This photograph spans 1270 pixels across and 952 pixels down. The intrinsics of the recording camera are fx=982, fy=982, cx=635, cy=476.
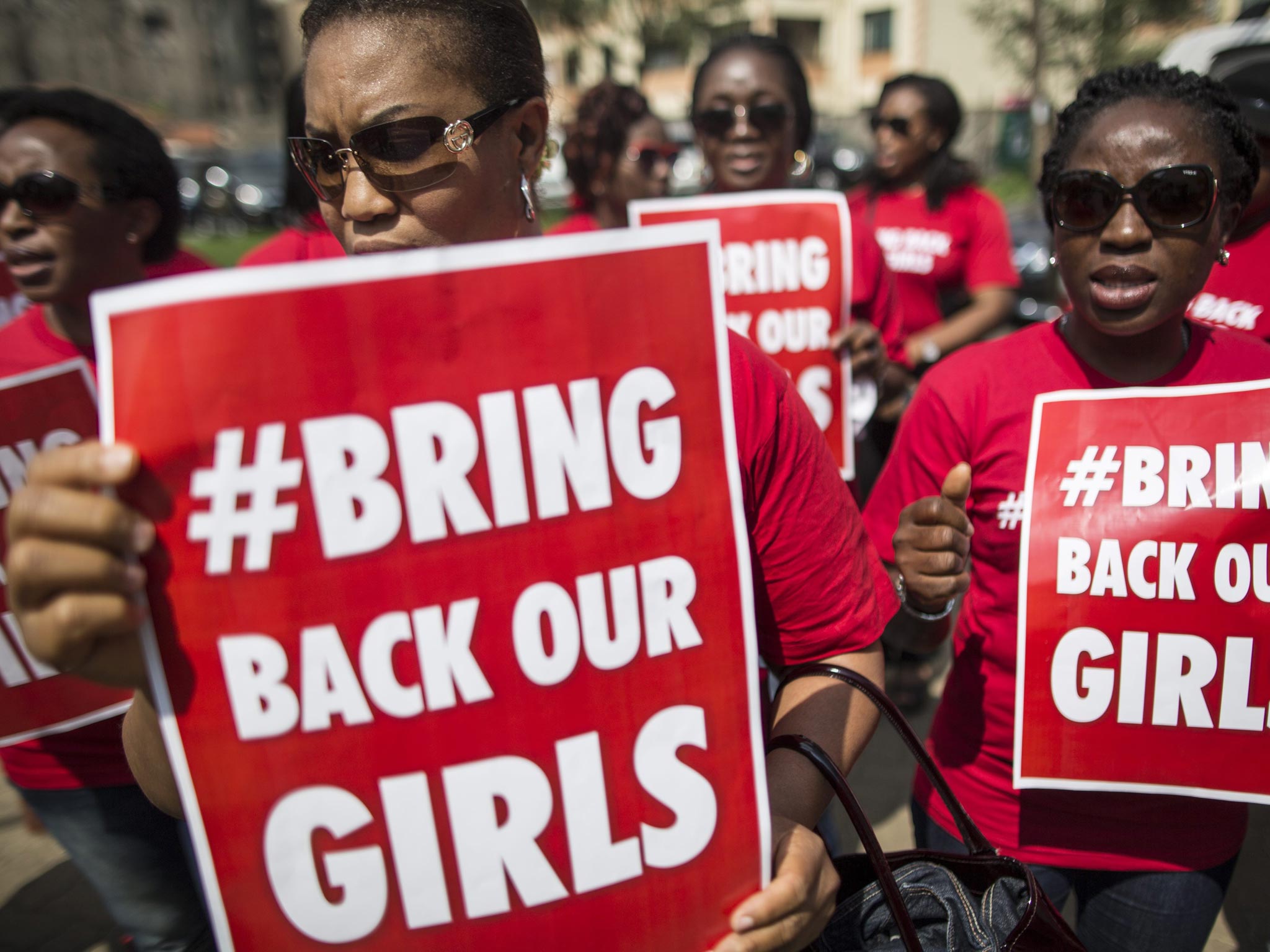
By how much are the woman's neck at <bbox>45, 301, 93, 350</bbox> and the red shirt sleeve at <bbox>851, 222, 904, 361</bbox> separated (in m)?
2.03

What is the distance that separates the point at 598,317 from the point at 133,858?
5.60 ft

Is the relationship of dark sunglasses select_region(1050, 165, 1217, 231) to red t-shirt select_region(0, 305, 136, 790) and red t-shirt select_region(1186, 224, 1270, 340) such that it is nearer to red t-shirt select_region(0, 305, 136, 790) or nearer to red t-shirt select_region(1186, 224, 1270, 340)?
red t-shirt select_region(1186, 224, 1270, 340)

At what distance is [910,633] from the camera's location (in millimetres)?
1811

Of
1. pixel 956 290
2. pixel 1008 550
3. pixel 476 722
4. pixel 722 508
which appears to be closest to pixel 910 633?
pixel 1008 550

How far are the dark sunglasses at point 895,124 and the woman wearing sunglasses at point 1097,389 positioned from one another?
2621 mm

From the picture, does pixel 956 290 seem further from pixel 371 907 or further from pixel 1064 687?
pixel 371 907

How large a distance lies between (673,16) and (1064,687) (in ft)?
56.2

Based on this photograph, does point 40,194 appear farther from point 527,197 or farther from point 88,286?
point 527,197

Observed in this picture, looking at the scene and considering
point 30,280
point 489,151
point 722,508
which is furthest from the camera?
point 30,280

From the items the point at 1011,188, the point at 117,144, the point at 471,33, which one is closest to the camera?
the point at 471,33

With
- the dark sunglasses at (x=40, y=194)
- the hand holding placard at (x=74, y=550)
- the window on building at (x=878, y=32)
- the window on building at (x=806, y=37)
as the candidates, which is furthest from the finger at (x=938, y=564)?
the window on building at (x=878, y=32)

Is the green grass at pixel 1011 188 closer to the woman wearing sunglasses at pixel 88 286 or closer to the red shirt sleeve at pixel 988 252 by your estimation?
the red shirt sleeve at pixel 988 252

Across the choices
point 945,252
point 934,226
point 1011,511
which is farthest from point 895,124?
point 1011,511

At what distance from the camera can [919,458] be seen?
6.20ft
